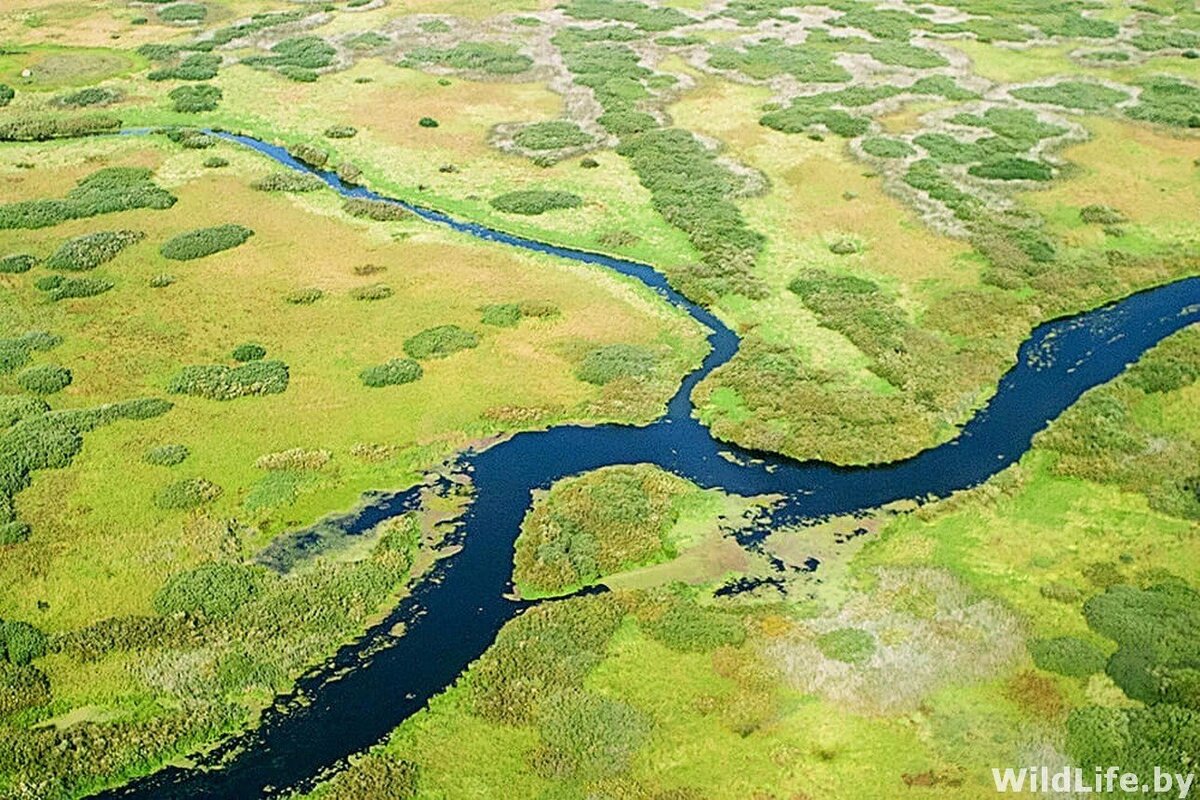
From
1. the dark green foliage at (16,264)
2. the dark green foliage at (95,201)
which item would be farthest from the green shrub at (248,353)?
the dark green foliage at (95,201)

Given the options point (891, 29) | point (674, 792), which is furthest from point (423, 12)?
point (674, 792)

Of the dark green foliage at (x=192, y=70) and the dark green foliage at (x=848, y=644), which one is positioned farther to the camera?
the dark green foliage at (x=192, y=70)

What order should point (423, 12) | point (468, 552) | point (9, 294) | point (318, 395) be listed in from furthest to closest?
point (423, 12), point (9, 294), point (318, 395), point (468, 552)

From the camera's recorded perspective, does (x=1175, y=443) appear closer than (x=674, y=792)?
No

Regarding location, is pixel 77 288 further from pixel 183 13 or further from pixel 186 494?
pixel 183 13

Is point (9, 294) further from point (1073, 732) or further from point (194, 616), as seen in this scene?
point (1073, 732)

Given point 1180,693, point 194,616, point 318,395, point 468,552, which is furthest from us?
point 318,395

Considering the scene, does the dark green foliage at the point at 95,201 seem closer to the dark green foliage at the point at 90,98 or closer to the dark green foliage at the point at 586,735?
the dark green foliage at the point at 90,98
